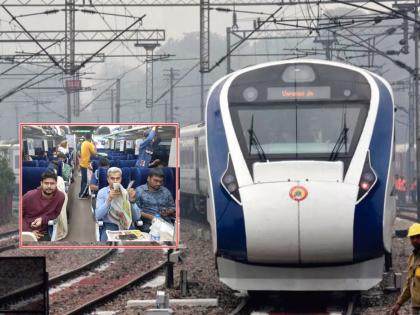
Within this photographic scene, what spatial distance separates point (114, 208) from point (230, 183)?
1877 mm

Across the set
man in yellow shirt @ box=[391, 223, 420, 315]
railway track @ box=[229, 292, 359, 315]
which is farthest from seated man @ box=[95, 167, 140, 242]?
man in yellow shirt @ box=[391, 223, 420, 315]

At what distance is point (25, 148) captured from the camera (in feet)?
47.0

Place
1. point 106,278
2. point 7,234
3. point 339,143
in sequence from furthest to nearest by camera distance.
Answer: point 7,234, point 106,278, point 339,143

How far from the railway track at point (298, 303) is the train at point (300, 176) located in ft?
1.59

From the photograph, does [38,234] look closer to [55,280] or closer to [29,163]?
[29,163]

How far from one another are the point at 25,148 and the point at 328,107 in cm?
400

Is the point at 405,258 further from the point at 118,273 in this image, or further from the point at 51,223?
the point at 51,223

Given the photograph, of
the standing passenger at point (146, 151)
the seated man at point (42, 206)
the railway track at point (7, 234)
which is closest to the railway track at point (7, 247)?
the railway track at point (7, 234)

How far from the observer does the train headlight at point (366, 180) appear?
42.2 feet

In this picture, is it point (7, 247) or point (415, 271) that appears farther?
point (7, 247)

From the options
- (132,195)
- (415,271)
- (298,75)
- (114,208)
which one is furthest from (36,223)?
(415,271)

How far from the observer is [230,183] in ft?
43.3

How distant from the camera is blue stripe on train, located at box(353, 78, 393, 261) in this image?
1282cm

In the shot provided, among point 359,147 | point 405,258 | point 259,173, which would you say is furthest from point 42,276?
point 405,258
